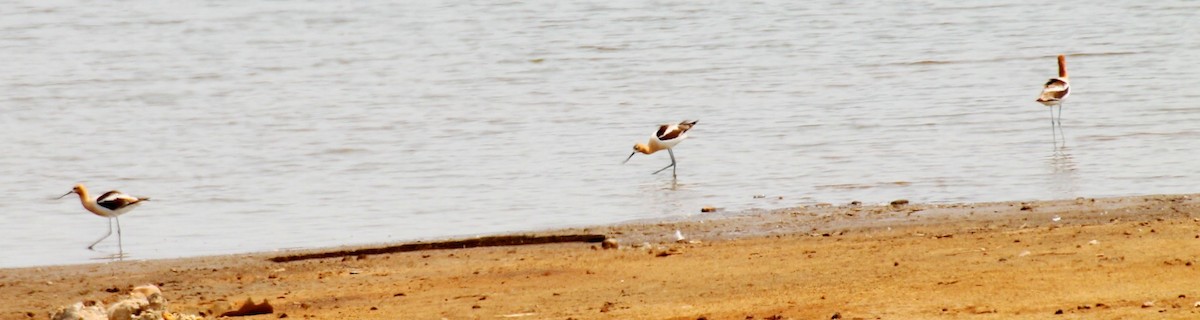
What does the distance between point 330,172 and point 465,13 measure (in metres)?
17.6

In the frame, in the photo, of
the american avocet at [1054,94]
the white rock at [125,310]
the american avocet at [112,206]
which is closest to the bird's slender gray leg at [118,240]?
the american avocet at [112,206]

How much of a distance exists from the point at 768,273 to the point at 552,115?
980 cm

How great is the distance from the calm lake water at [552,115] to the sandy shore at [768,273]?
113cm

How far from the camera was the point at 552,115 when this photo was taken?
714 inches

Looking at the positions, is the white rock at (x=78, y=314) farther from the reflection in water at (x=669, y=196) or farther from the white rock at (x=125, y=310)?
the reflection in water at (x=669, y=196)

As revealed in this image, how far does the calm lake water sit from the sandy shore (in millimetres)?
1134

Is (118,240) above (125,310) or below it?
above

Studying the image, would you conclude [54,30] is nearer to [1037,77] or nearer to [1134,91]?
[1037,77]

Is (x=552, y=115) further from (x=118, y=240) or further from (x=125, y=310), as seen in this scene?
(x=125, y=310)

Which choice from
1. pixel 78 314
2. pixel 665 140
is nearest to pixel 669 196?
pixel 665 140

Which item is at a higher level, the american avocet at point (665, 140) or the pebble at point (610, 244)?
the american avocet at point (665, 140)

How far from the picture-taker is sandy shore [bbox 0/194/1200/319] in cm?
738

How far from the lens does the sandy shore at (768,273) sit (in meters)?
7.38

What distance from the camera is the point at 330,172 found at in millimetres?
14609
